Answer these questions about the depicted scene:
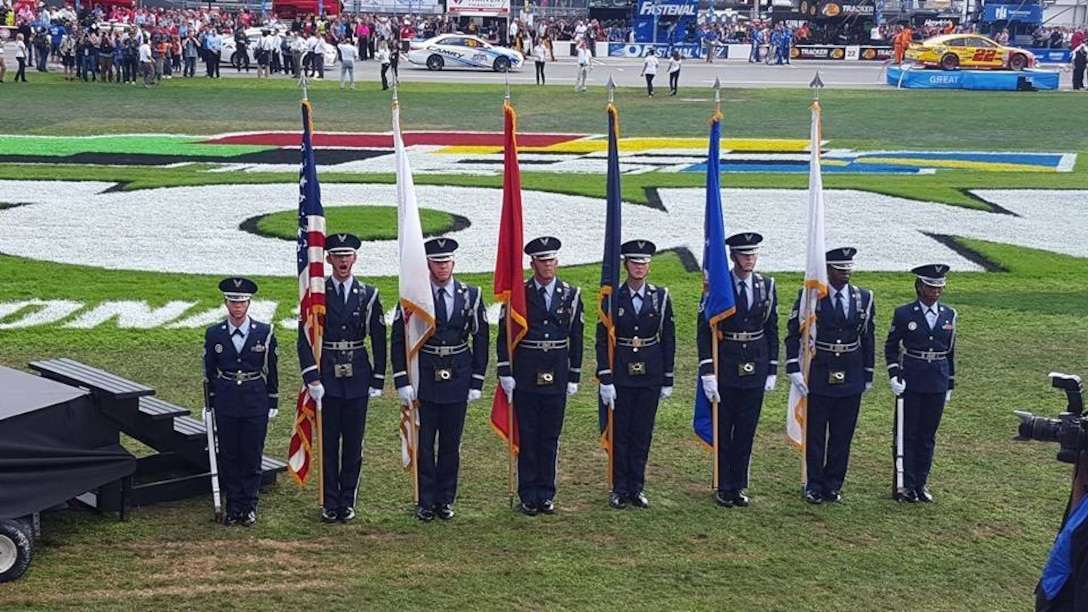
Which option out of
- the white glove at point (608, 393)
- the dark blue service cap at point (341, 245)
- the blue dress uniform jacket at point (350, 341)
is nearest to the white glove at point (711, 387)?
the white glove at point (608, 393)

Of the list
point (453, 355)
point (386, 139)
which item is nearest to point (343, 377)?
point (453, 355)

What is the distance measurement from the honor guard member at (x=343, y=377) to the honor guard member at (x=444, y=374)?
0.69ft

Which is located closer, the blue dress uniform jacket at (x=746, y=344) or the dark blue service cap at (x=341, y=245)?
the dark blue service cap at (x=341, y=245)

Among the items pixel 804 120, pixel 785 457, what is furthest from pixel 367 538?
pixel 804 120

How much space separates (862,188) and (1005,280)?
21.5 ft

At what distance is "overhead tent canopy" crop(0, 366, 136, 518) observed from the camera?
8461 mm

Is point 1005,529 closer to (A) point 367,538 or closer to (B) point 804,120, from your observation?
(A) point 367,538

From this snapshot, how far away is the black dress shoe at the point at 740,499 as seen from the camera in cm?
991

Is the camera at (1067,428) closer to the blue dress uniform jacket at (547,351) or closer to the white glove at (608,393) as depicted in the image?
the white glove at (608,393)

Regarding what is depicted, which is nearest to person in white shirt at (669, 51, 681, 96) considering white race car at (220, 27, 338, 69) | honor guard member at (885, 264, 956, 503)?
white race car at (220, 27, 338, 69)

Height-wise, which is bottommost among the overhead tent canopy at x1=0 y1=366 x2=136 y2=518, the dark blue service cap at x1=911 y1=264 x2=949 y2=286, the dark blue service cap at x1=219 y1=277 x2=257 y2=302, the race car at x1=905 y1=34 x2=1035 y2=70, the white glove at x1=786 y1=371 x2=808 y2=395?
the overhead tent canopy at x1=0 y1=366 x2=136 y2=518

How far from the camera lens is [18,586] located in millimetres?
8242

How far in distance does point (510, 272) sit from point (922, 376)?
3076 mm

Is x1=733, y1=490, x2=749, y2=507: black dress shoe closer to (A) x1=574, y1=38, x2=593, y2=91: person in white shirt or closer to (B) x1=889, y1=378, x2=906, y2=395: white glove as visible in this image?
(B) x1=889, y1=378, x2=906, y2=395: white glove
